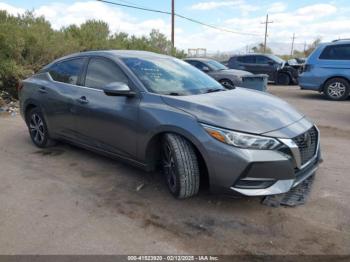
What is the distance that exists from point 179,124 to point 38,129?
3.12 m

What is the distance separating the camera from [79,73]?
4668 millimetres

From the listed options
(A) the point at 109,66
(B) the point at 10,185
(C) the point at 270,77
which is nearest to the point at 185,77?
(A) the point at 109,66

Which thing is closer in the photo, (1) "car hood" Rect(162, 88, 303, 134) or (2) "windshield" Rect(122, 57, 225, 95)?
(1) "car hood" Rect(162, 88, 303, 134)

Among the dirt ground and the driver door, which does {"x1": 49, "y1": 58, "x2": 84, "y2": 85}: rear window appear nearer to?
the driver door

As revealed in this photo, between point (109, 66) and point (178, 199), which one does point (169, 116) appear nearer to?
point (178, 199)

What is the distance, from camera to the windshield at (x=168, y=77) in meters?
3.91

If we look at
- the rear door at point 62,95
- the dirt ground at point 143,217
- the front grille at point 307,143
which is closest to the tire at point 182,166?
the dirt ground at point 143,217

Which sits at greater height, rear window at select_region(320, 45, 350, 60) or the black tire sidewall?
rear window at select_region(320, 45, 350, 60)

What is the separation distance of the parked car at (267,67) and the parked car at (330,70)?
5341mm

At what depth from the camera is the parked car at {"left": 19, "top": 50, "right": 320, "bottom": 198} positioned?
10.3ft

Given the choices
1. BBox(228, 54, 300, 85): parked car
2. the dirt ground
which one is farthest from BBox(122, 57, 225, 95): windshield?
BBox(228, 54, 300, 85): parked car

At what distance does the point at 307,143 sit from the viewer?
3.48 meters

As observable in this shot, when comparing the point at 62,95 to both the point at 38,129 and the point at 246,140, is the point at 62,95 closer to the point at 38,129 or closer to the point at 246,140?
the point at 38,129

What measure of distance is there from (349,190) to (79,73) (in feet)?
11.9
